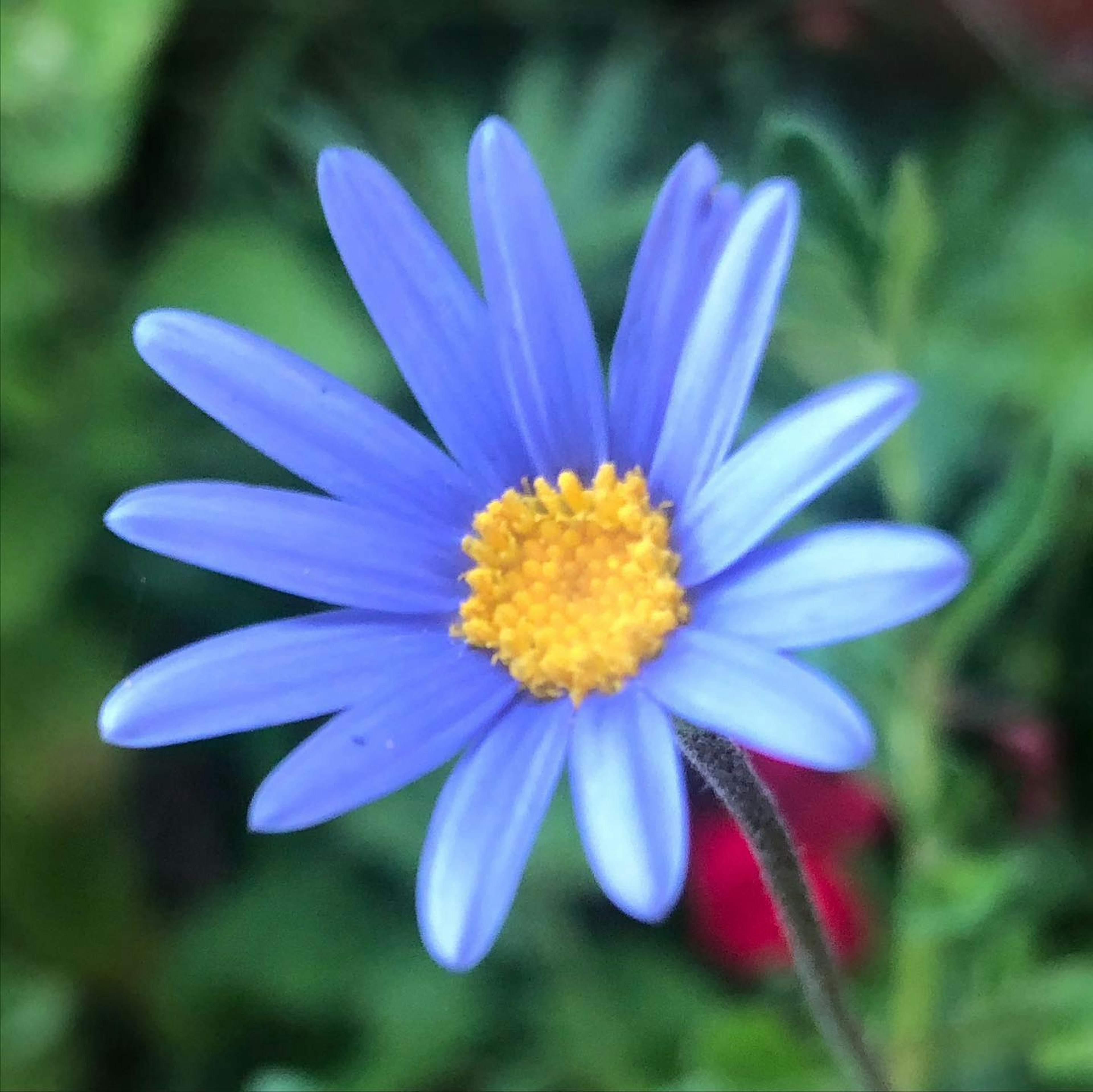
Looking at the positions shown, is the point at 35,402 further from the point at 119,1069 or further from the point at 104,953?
the point at 119,1069

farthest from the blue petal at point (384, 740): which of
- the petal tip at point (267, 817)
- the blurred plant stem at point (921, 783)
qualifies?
the blurred plant stem at point (921, 783)

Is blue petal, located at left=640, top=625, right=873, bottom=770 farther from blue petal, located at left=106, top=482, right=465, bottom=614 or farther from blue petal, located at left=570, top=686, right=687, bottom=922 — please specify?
blue petal, located at left=106, top=482, right=465, bottom=614

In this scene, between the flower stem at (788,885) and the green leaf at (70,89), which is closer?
the flower stem at (788,885)

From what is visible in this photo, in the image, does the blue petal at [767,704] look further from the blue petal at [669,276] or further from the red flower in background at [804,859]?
the red flower in background at [804,859]

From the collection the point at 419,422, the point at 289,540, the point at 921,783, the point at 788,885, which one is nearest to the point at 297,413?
the point at 289,540

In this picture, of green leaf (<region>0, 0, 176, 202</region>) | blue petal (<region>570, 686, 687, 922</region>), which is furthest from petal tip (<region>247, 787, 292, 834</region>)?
green leaf (<region>0, 0, 176, 202</region>)

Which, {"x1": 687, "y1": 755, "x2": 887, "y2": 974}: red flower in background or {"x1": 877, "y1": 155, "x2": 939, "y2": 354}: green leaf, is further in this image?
{"x1": 687, "y1": 755, "x2": 887, "y2": 974}: red flower in background

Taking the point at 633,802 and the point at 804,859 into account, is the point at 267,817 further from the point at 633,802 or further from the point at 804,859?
the point at 804,859
